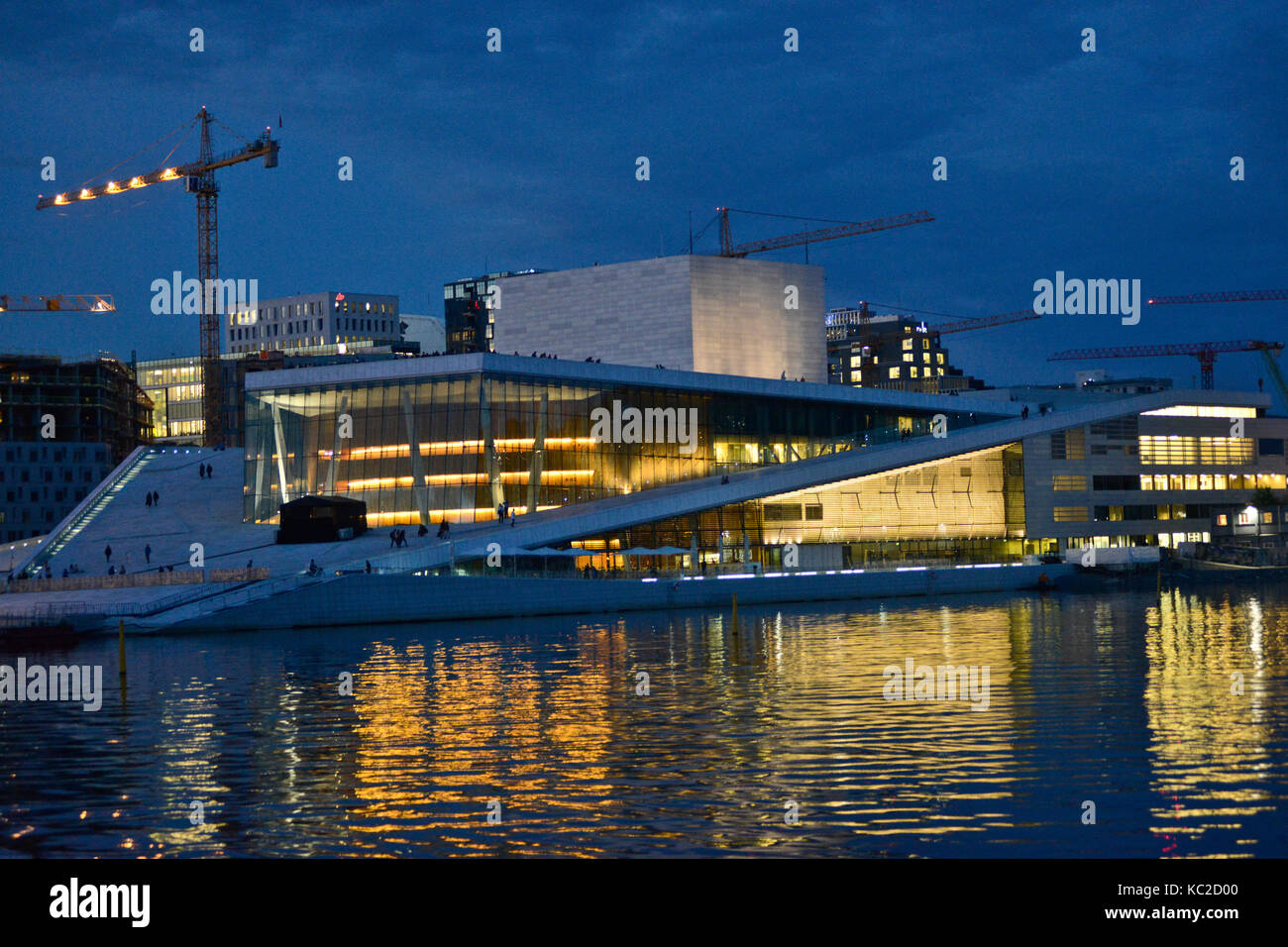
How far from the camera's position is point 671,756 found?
741 inches

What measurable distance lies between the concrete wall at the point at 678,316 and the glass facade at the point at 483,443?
11.4 m

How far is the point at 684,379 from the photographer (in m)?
70.6

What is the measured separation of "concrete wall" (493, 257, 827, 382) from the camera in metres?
84.4

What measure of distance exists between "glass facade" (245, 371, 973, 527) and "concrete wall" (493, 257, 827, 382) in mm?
11421

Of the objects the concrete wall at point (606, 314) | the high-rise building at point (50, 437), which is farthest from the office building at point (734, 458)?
the high-rise building at point (50, 437)

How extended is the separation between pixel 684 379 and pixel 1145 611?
27.6m

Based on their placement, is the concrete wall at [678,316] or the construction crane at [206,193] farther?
the construction crane at [206,193]

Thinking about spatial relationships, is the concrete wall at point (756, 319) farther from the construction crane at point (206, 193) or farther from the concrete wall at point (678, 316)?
the construction crane at point (206, 193)

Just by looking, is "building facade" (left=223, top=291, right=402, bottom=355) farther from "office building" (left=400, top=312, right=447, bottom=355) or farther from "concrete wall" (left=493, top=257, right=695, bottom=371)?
"concrete wall" (left=493, top=257, right=695, bottom=371)

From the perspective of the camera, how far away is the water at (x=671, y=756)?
14000mm

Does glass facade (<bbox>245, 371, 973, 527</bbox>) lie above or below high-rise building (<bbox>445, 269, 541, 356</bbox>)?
below

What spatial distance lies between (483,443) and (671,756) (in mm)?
48501

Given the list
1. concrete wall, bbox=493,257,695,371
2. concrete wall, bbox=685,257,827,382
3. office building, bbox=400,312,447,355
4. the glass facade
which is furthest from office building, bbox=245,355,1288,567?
office building, bbox=400,312,447,355

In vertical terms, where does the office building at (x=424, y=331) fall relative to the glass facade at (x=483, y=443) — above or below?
above
